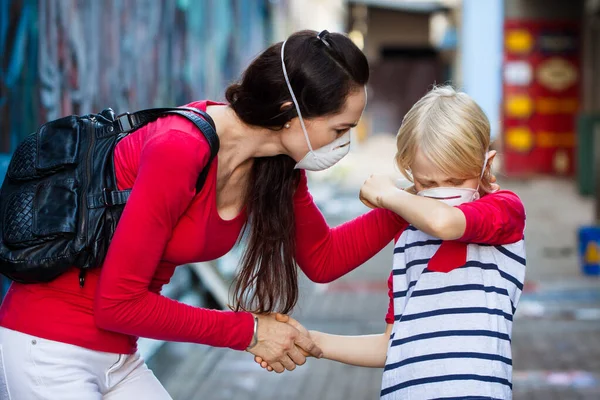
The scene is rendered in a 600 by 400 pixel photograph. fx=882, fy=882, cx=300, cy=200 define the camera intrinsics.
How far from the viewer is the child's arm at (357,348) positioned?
2557 millimetres

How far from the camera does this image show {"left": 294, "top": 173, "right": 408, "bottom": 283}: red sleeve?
274 centimetres

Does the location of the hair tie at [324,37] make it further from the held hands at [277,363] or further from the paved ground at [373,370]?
the paved ground at [373,370]

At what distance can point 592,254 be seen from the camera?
8.21 metres

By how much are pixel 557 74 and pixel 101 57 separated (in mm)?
15516

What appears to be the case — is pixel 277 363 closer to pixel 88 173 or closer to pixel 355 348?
pixel 355 348

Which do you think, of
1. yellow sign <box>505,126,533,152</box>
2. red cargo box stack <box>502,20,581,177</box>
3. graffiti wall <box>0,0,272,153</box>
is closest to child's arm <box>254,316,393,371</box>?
graffiti wall <box>0,0,272,153</box>

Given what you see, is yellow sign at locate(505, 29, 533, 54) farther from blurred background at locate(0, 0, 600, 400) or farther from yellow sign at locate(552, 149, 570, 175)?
yellow sign at locate(552, 149, 570, 175)

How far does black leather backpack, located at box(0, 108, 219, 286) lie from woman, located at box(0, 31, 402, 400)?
0.05 meters

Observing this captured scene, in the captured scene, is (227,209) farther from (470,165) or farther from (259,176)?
(470,165)

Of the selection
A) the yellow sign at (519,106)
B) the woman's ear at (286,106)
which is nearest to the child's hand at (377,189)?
the woman's ear at (286,106)

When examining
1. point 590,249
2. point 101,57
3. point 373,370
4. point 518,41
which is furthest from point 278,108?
point 518,41

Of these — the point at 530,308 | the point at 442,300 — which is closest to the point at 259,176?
the point at 442,300

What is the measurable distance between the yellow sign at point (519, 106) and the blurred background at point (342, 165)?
0.08 feet

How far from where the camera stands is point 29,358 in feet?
7.33
